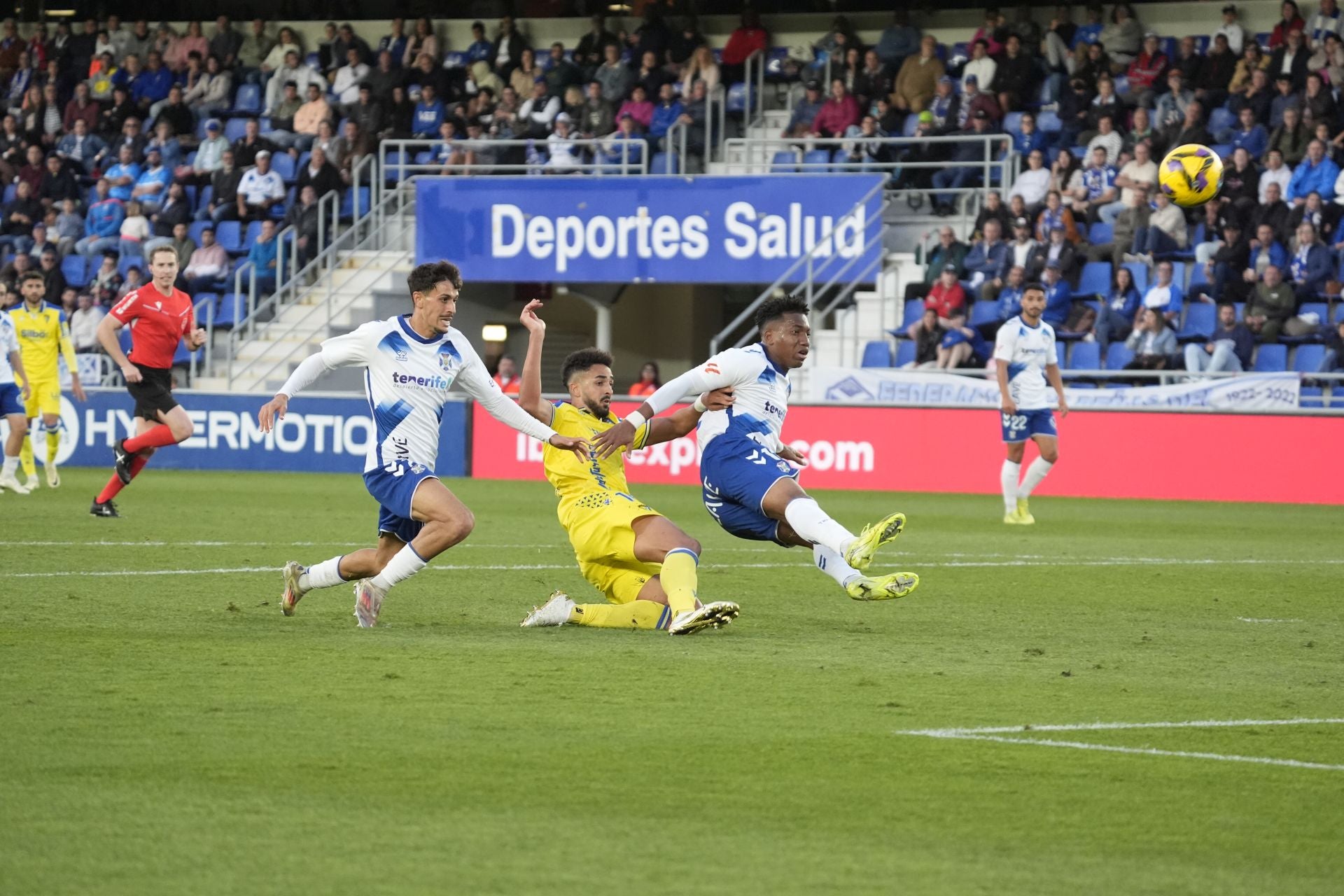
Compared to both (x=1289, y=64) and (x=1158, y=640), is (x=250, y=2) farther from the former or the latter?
(x=1158, y=640)

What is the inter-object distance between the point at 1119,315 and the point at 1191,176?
4507 mm

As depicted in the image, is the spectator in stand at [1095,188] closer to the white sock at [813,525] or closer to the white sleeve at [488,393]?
the white sock at [813,525]

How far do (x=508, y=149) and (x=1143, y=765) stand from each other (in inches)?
968

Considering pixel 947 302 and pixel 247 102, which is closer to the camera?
pixel 947 302

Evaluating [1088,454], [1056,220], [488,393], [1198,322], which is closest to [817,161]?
[1056,220]

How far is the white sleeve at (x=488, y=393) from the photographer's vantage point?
945cm

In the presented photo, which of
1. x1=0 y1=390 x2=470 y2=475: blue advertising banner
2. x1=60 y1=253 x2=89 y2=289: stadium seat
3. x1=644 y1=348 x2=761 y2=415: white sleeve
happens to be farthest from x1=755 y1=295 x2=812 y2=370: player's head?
x1=60 y1=253 x2=89 y2=289: stadium seat

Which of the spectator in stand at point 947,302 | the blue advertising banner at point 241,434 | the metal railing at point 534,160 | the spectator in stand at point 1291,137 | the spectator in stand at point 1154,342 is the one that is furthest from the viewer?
the metal railing at point 534,160

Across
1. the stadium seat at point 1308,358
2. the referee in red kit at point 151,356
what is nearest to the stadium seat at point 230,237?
the referee in red kit at point 151,356

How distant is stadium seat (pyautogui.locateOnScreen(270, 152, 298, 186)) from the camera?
31.2m

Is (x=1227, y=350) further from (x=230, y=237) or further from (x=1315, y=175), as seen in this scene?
(x=230, y=237)

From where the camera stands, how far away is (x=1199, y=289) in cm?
2377

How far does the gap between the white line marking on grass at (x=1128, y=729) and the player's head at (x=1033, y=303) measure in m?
11.3

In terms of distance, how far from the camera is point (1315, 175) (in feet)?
78.0
